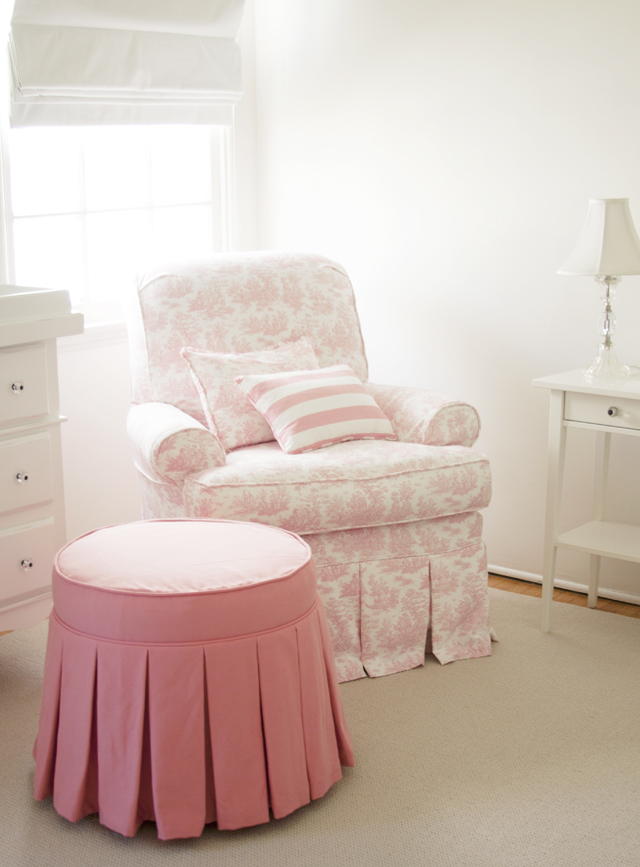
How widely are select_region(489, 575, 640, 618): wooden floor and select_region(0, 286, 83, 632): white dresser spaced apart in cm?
141

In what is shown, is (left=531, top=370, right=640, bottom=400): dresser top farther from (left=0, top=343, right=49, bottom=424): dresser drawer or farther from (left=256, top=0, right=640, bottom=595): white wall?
(left=0, top=343, right=49, bottom=424): dresser drawer

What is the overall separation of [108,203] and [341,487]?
4.79ft

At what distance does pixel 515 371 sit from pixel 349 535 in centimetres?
96

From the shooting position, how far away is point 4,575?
81.0 inches

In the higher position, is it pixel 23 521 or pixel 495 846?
pixel 23 521

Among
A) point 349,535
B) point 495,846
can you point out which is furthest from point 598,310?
point 495,846

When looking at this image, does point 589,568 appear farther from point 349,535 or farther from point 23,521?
point 23,521

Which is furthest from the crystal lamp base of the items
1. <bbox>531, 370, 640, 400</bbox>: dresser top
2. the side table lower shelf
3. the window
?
the window

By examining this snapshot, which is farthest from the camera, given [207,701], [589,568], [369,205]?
[369,205]

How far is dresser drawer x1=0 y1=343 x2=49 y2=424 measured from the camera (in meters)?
1.99

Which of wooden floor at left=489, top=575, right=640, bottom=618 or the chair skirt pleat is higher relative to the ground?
the chair skirt pleat

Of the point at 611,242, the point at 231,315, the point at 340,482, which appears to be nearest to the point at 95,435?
the point at 231,315

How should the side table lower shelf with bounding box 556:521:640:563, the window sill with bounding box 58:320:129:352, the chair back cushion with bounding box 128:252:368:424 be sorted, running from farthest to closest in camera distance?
the window sill with bounding box 58:320:129:352, the chair back cushion with bounding box 128:252:368:424, the side table lower shelf with bounding box 556:521:640:563

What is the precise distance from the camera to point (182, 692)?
59.9 inches
